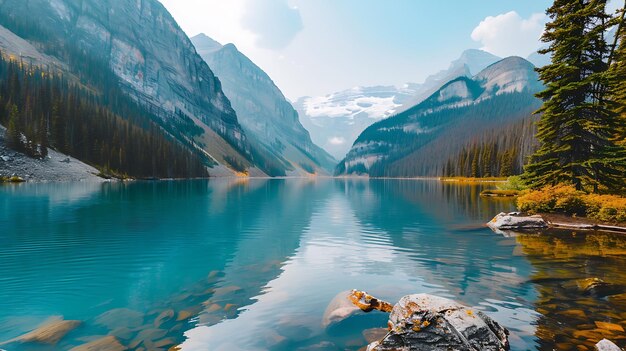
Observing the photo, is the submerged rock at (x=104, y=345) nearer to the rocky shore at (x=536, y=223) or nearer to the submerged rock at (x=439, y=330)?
the submerged rock at (x=439, y=330)

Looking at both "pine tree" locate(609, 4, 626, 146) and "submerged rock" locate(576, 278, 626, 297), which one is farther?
→ "pine tree" locate(609, 4, 626, 146)

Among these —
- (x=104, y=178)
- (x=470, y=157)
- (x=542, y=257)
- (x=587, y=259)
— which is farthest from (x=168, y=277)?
(x=470, y=157)

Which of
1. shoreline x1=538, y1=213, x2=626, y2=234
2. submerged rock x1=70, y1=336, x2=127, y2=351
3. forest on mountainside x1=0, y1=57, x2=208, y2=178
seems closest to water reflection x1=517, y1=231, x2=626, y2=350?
shoreline x1=538, y1=213, x2=626, y2=234

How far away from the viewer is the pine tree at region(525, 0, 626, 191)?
28.9m

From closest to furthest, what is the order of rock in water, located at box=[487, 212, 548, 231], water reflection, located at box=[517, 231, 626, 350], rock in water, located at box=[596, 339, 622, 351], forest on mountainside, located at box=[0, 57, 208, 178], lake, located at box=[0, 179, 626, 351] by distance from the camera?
rock in water, located at box=[596, 339, 622, 351] → water reflection, located at box=[517, 231, 626, 350] → lake, located at box=[0, 179, 626, 351] → rock in water, located at box=[487, 212, 548, 231] → forest on mountainside, located at box=[0, 57, 208, 178]

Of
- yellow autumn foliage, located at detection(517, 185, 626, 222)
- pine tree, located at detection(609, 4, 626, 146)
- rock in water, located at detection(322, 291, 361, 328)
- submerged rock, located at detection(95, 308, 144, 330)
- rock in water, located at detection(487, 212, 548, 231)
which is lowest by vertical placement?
submerged rock, located at detection(95, 308, 144, 330)

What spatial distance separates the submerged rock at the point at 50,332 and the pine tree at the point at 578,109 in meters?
36.3

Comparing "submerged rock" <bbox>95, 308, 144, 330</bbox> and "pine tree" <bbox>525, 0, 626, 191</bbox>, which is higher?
"pine tree" <bbox>525, 0, 626, 191</bbox>

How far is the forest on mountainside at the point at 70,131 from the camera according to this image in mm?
97938

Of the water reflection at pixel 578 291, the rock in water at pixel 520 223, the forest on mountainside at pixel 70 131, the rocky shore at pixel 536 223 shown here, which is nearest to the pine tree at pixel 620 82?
the rocky shore at pixel 536 223

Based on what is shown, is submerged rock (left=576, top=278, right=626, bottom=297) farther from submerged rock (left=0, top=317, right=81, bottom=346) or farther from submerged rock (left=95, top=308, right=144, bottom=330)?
submerged rock (left=0, top=317, right=81, bottom=346)

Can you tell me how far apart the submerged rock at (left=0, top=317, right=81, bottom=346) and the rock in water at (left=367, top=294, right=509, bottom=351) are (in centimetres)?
928

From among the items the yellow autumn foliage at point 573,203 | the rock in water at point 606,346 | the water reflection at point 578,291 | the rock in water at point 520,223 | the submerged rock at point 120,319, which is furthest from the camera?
the rock in water at point 520,223

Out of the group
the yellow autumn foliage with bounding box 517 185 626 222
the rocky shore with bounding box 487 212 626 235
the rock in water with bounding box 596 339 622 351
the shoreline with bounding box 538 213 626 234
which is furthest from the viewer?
the rocky shore with bounding box 487 212 626 235
